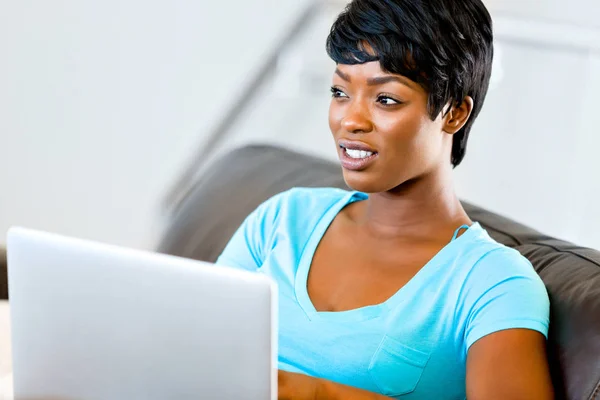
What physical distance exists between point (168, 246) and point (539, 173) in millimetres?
1415

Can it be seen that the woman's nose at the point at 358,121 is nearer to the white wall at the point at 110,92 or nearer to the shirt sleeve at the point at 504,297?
the shirt sleeve at the point at 504,297

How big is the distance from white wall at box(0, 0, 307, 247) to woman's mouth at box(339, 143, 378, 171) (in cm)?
184

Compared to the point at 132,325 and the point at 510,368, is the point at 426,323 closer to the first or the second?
the point at 510,368

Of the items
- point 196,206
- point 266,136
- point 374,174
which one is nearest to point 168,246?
point 196,206

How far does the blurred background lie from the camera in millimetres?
2885

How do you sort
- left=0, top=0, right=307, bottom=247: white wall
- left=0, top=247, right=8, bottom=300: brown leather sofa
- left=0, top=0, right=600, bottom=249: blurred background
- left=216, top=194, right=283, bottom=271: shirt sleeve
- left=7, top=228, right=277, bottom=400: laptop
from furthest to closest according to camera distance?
left=0, top=0, right=307, bottom=247: white wall < left=0, top=0, right=600, bottom=249: blurred background < left=0, top=247, right=8, bottom=300: brown leather sofa < left=216, top=194, right=283, bottom=271: shirt sleeve < left=7, top=228, right=277, bottom=400: laptop

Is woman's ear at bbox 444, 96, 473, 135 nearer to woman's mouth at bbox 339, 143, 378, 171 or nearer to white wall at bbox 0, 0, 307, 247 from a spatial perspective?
woman's mouth at bbox 339, 143, 378, 171

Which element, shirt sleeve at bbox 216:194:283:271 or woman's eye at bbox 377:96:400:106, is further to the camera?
shirt sleeve at bbox 216:194:283:271

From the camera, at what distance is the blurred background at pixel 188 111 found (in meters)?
2.88

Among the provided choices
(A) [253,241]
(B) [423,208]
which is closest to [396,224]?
(B) [423,208]

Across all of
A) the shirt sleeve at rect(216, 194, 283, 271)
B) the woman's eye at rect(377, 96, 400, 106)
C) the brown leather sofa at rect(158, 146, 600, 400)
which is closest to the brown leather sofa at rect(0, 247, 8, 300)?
the brown leather sofa at rect(158, 146, 600, 400)

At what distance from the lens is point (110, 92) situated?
10.6 feet

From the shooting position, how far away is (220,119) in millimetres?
3133

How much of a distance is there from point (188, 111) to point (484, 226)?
1.88m
